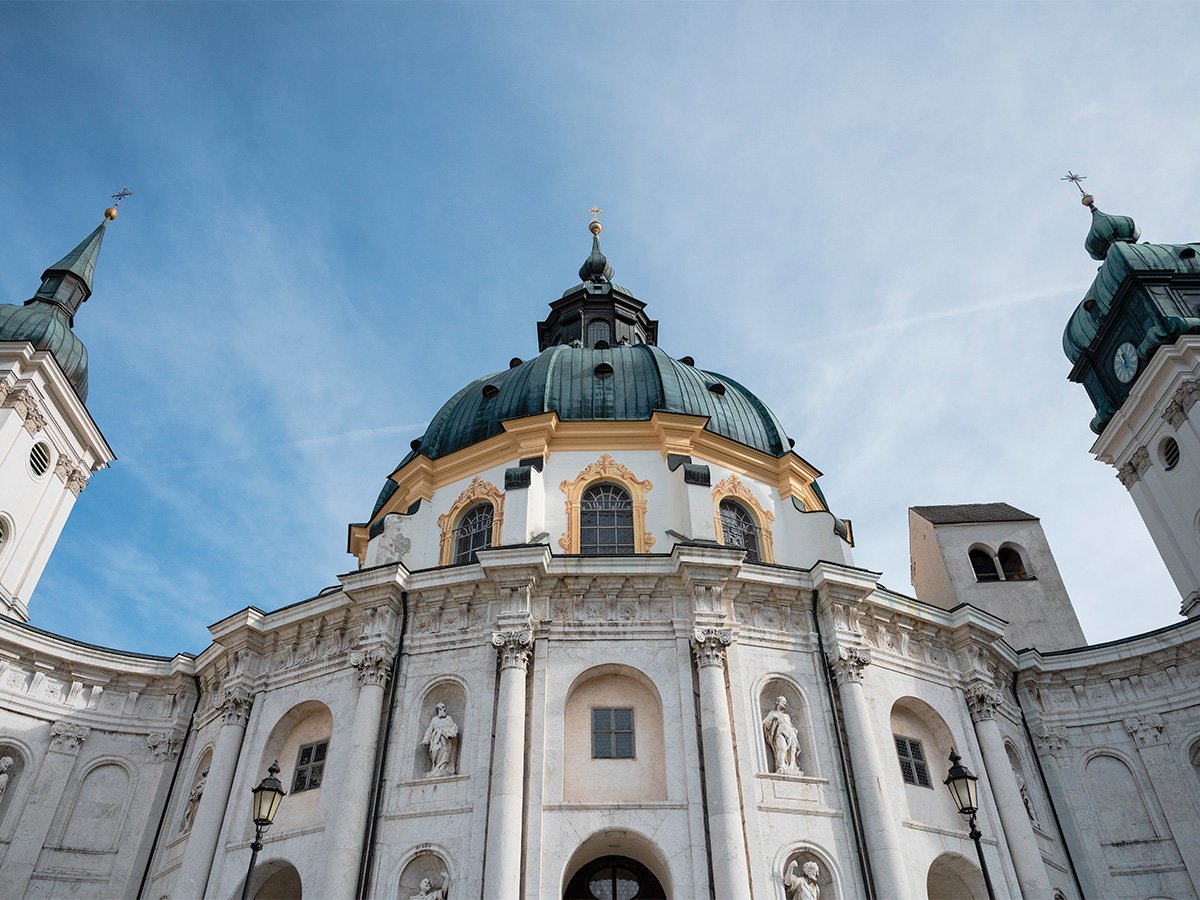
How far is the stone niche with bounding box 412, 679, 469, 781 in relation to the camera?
1817 centimetres

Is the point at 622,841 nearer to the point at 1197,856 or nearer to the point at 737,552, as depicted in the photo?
the point at 737,552

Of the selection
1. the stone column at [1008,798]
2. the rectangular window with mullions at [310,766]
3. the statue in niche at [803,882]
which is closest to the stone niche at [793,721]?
the statue in niche at [803,882]

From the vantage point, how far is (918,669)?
20.8 m

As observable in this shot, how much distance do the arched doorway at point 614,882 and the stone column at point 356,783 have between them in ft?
13.4

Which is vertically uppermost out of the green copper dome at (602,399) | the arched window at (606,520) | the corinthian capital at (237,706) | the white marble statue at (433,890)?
the green copper dome at (602,399)

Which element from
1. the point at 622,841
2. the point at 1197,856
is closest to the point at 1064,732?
the point at 1197,856

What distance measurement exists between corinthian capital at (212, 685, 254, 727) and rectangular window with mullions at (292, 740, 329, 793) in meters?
1.55

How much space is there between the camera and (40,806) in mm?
21344

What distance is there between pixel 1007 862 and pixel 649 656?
8.27 metres

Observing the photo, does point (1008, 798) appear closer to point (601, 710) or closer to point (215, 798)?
point (601, 710)

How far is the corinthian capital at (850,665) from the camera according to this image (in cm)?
1922

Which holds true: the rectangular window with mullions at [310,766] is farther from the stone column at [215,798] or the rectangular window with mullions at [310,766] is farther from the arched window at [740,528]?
the arched window at [740,528]

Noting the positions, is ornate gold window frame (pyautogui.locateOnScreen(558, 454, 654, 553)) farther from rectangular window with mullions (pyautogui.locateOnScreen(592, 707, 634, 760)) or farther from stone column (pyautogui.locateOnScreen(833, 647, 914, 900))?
stone column (pyautogui.locateOnScreen(833, 647, 914, 900))

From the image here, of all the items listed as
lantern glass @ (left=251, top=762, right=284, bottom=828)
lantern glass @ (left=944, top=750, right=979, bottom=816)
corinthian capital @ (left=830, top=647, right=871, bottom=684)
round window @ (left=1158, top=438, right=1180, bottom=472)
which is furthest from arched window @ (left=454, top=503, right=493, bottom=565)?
round window @ (left=1158, top=438, right=1180, bottom=472)
